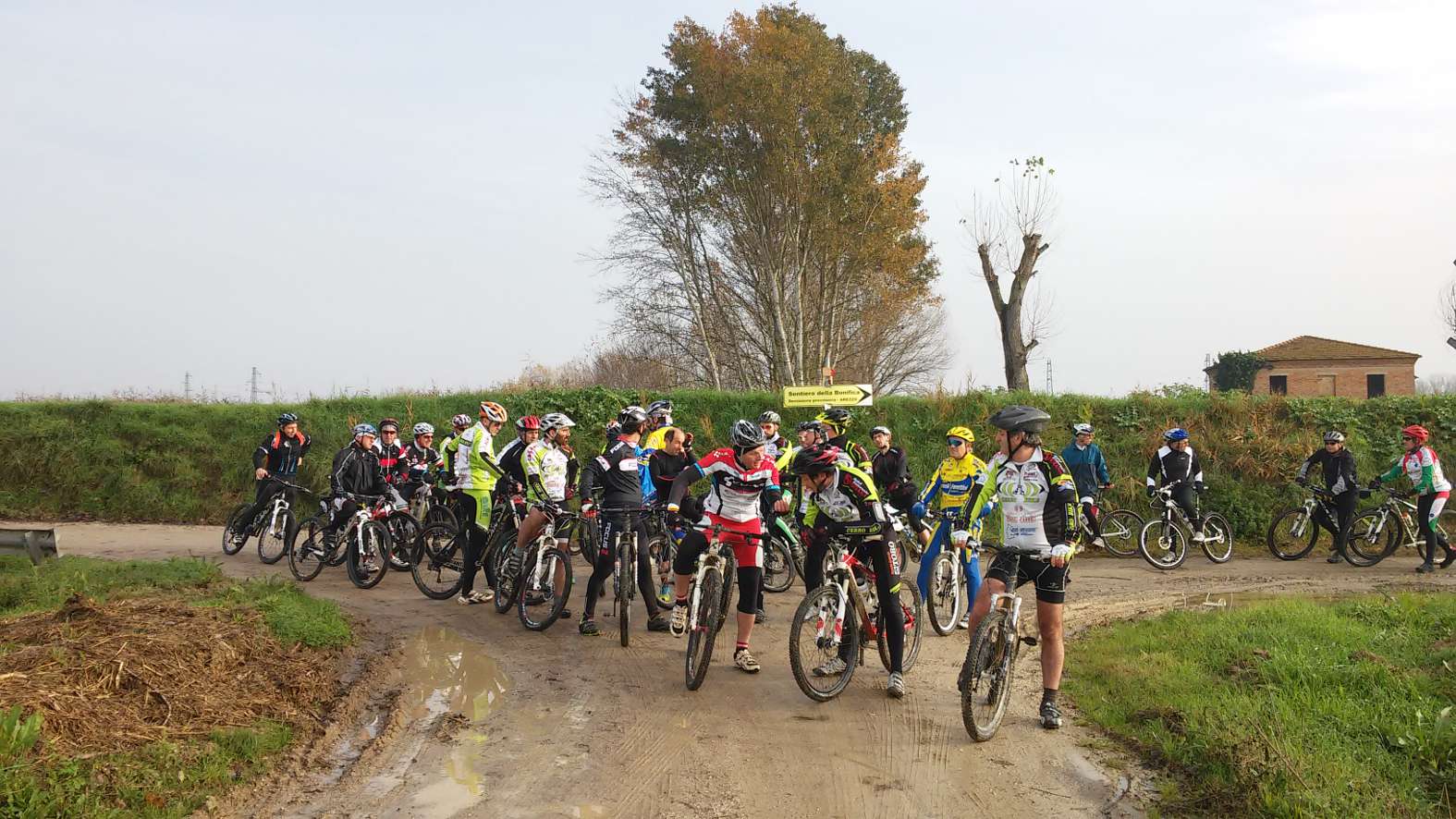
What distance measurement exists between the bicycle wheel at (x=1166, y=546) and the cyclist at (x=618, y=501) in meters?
8.99

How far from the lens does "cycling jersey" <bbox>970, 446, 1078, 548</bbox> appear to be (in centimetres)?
614

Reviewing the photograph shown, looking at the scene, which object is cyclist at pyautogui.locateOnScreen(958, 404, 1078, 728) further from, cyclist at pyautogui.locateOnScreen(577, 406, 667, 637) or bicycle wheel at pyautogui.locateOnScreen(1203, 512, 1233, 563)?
bicycle wheel at pyautogui.locateOnScreen(1203, 512, 1233, 563)

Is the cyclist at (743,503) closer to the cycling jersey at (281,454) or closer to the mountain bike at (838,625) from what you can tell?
the mountain bike at (838,625)

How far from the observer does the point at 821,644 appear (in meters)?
6.73

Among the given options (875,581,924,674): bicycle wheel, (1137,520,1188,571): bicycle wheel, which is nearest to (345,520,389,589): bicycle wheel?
(875,581,924,674): bicycle wheel

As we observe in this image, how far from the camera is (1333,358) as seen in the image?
50781 mm

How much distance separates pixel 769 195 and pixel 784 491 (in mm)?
16302

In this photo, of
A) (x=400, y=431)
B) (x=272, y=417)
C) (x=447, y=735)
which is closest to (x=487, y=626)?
(x=447, y=735)

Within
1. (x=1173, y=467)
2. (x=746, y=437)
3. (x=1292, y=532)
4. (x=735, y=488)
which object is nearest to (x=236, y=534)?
(x=735, y=488)

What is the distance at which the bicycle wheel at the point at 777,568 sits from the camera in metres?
11.4

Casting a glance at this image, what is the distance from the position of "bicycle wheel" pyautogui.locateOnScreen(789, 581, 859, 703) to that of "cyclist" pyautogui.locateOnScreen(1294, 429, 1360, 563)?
11119mm

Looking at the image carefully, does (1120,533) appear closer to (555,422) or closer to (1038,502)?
(555,422)

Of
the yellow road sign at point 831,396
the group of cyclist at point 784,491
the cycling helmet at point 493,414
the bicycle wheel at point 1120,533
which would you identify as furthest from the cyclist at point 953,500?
the yellow road sign at point 831,396

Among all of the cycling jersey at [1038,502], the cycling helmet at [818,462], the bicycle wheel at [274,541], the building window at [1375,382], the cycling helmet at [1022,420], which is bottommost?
the bicycle wheel at [274,541]
